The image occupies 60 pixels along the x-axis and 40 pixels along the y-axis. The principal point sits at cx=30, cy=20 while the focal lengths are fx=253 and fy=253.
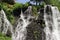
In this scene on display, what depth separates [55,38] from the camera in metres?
5.41

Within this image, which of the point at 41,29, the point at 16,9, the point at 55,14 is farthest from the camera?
the point at 16,9

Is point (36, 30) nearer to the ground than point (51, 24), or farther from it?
nearer to the ground

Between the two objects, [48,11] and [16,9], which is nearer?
[48,11]

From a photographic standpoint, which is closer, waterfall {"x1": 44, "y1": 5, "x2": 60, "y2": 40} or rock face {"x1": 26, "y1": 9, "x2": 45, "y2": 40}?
rock face {"x1": 26, "y1": 9, "x2": 45, "y2": 40}

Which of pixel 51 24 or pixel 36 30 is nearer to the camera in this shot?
pixel 36 30

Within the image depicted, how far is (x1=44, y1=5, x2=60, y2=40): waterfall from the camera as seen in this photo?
5312 millimetres

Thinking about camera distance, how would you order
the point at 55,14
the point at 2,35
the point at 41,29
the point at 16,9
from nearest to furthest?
1. the point at 41,29
2. the point at 55,14
3. the point at 2,35
4. the point at 16,9

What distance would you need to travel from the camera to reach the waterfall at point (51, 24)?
531 cm

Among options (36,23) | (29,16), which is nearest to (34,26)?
(36,23)

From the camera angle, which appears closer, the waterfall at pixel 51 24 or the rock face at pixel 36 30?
the rock face at pixel 36 30

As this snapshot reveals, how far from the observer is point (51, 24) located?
5.39 meters

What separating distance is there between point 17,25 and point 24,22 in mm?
220

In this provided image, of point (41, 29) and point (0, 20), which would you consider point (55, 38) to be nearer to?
point (41, 29)

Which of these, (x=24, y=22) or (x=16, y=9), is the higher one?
(x=16, y=9)
